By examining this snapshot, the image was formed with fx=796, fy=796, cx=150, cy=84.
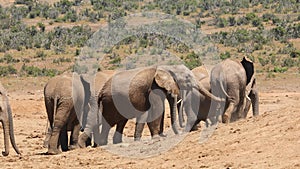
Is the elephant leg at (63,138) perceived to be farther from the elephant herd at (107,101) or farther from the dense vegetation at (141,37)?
the dense vegetation at (141,37)

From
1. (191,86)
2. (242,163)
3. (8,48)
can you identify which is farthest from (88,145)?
(8,48)

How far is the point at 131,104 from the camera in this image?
39.7 ft

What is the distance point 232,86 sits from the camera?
44.6ft

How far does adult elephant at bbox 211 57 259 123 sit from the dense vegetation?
49.8 ft

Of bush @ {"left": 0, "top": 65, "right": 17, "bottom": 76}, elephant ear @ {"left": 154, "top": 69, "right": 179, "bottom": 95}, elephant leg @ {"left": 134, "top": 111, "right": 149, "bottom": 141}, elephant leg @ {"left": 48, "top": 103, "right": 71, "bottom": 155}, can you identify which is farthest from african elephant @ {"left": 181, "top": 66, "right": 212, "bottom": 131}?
bush @ {"left": 0, "top": 65, "right": 17, "bottom": 76}

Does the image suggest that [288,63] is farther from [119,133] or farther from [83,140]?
[83,140]

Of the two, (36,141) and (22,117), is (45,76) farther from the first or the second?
(36,141)

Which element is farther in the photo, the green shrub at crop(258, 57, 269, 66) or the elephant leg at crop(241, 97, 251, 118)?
the green shrub at crop(258, 57, 269, 66)

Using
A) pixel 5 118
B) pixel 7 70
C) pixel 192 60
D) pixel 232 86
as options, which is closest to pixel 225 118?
pixel 232 86

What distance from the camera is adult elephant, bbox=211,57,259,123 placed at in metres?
13.5

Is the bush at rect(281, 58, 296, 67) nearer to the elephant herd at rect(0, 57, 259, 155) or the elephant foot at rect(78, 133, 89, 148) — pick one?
the elephant herd at rect(0, 57, 259, 155)

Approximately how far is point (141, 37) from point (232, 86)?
85.5 ft

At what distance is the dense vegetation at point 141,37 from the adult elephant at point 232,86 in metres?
15.2

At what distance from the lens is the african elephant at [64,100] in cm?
1173
